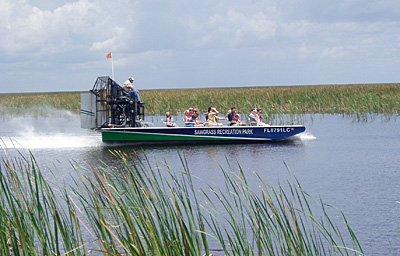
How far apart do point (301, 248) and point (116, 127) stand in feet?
60.3

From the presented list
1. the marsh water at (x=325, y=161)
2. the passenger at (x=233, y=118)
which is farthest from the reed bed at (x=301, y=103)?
the passenger at (x=233, y=118)

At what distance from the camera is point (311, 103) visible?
41.4 meters

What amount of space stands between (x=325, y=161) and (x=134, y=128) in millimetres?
7405

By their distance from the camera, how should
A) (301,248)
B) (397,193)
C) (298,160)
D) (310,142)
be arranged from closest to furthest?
(301,248) < (397,193) < (298,160) < (310,142)

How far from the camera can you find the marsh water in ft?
38.9

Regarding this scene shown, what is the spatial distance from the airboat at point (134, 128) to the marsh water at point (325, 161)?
382mm

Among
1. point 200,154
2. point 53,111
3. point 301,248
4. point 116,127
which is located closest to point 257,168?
point 200,154

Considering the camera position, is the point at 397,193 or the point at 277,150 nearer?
the point at 397,193

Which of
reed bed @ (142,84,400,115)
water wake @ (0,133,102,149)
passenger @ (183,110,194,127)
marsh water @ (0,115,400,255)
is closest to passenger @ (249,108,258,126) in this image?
marsh water @ (0,115,400,255)

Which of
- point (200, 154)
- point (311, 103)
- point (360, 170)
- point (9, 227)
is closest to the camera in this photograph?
point (9, 227)

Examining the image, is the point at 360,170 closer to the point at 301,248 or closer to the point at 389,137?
the point at 389,137

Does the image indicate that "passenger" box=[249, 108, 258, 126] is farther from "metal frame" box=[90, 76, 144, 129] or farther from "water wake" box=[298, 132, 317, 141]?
"metal frame" box=[90, 76, 144, 129]

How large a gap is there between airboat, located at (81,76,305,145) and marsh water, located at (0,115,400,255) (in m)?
0.38

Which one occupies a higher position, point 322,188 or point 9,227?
point 9,227
